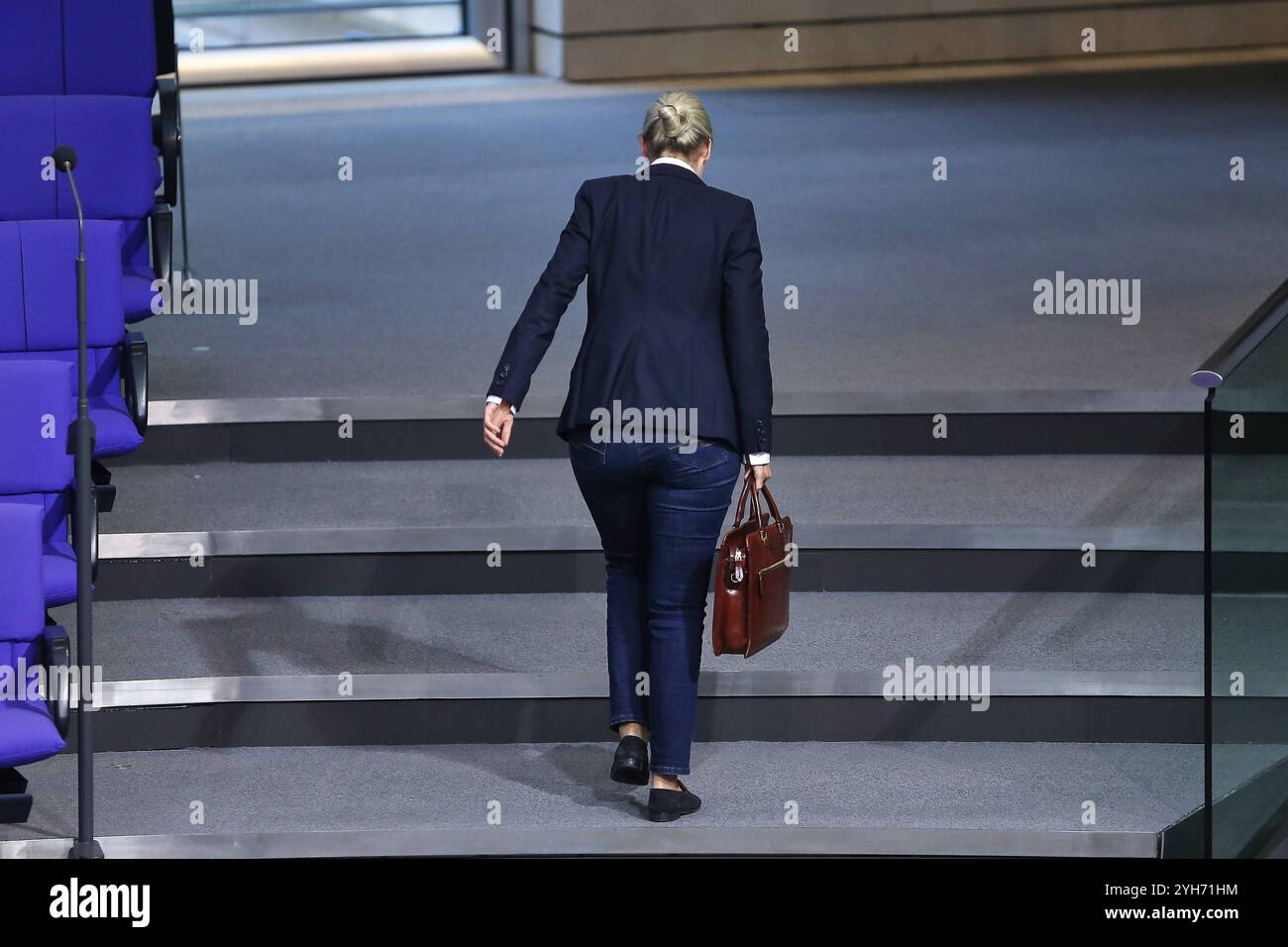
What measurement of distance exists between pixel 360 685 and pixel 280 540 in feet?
1.58

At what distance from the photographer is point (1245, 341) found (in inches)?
115

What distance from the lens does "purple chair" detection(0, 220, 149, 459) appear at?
381cm

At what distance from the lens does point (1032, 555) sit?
12.3ft

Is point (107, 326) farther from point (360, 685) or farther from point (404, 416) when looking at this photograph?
point (360, 685)

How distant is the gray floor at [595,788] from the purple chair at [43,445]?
0.39 metres

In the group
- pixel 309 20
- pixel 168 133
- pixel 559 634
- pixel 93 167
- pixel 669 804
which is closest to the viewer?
pixel 669 804

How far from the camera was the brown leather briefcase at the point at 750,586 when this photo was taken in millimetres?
2973

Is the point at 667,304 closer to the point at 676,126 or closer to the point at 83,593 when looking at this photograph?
the point at 676,126

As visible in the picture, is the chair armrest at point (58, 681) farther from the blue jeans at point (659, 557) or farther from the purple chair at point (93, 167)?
the purple chair at point (93, 167)

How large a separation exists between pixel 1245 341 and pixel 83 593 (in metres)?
2.02

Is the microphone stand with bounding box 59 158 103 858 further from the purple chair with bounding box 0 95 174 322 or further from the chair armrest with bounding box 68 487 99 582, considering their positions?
the purple chair with bounding box 0 95 174 322

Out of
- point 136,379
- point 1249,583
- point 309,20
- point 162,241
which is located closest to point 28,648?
point 136,379
